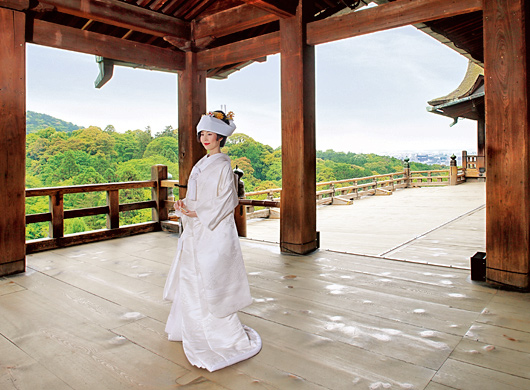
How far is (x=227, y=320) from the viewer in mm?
2131

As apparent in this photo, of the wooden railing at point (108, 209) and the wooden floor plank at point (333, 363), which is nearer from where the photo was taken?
the wooden floor plank at point (333, 363)

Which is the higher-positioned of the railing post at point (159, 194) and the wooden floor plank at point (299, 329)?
the railing post at point (159, 194)

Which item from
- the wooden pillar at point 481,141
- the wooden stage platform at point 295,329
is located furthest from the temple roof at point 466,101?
the wooden stage platform at point 295,329

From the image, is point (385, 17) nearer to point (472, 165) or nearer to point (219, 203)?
point (219, 203)

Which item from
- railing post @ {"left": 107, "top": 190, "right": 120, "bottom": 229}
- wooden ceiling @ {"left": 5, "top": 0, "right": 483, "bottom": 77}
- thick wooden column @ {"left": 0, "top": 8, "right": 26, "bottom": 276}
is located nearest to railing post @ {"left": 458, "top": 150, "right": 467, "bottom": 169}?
wooden ceiling @ {"left": 5, "top": 0, "right": 483, "bottom": 77}

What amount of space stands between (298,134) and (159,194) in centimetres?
277

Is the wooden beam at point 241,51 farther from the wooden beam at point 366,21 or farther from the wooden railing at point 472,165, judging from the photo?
the wooden railing at point 472,165

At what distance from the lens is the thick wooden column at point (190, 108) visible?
17.9 ft

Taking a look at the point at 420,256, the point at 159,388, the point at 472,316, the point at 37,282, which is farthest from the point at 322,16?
the point at 159,388

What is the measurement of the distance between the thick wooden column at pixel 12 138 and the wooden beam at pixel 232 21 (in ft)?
7.00

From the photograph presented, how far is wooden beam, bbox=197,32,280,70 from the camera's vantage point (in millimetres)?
4672

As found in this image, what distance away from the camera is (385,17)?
3814mm

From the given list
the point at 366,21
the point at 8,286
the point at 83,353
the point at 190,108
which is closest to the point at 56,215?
the point at 8,286

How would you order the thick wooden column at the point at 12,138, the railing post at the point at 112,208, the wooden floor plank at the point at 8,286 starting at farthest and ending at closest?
1. the railing post at the point at 112,208
2. the thick wooden column at the point at 12,138
3. the wooden floor plank at the point at 8,286
